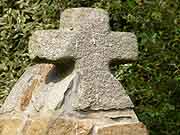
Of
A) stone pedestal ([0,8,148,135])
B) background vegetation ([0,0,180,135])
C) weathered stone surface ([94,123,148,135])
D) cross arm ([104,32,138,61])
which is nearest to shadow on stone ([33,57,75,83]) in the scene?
stone pedestal ([0,8,148,135])

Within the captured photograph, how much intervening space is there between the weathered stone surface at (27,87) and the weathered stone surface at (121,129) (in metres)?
0.34

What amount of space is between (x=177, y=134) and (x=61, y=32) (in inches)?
Result: 93.6

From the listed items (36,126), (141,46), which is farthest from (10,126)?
(141,46)

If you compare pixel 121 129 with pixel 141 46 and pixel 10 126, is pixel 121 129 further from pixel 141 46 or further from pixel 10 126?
pixel 141 46

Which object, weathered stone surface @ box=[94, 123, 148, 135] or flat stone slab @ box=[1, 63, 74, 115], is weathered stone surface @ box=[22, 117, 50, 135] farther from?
weathered stone surface @ box=[94, 123, 148, 135]

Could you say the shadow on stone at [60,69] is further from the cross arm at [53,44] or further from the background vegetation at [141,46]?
the background vegetation at [141,46]

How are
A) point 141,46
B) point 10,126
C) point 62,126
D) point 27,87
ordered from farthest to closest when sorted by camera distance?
point 141,46, point 27,87, point 10,126, point 62,126

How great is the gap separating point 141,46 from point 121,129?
232cm

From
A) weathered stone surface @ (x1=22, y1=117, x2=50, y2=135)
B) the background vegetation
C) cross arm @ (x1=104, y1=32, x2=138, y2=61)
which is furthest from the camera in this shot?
the background vegetation

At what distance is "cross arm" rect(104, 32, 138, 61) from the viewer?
2.91 metres

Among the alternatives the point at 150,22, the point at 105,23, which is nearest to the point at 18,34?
the point at 150,22

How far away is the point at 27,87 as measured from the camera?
300 cm

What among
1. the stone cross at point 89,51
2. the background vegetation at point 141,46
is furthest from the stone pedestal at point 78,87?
the background vegetation at point 141,46

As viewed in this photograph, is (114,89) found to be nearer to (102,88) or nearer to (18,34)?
(102,88)
